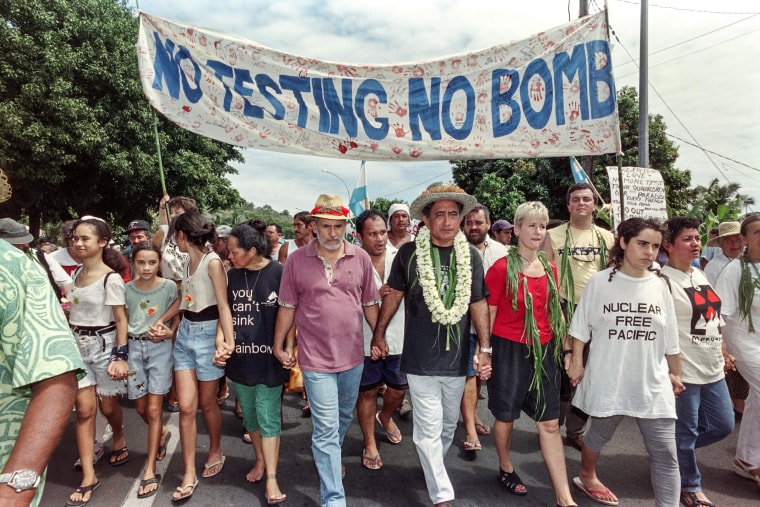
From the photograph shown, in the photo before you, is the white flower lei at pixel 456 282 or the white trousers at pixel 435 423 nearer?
the white trousers at pixel 435 423

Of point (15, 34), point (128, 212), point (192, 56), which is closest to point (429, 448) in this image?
point (192, 56)

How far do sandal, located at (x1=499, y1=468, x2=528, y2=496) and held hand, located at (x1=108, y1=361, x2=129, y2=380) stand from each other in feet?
9.98

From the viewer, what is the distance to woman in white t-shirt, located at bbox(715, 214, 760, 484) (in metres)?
3.30

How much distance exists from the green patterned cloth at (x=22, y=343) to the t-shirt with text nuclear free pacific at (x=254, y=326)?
2.02 metres

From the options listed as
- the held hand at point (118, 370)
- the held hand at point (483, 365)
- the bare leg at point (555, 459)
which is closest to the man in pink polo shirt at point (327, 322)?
the held hand at point (483, 365)

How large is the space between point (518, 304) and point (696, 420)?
5.04 feet

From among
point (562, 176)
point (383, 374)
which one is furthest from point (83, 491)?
point (562, 176)

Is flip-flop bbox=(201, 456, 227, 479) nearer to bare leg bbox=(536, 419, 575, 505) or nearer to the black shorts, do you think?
the black shorts

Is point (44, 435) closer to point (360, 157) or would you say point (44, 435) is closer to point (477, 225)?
point (360, 157)

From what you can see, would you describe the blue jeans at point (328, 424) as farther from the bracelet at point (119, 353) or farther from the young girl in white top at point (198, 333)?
the bracelet at point (119, 353)

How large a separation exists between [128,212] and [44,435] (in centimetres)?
1924

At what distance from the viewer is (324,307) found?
3.05 meters

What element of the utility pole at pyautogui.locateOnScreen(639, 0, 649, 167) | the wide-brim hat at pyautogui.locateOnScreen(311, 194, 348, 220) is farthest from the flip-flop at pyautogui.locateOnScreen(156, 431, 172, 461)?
the utility pole at pyautogui.locateOnScreen(639, 0, 649, 167)

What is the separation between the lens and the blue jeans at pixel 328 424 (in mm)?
2873
